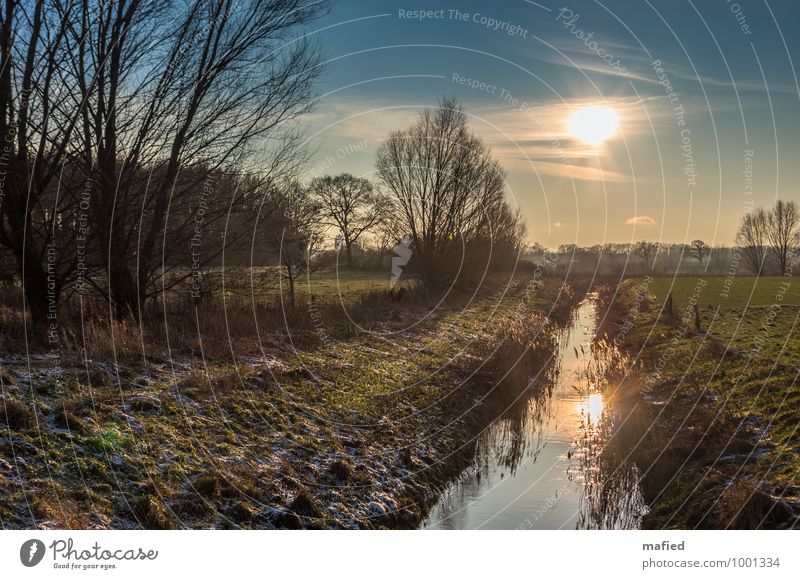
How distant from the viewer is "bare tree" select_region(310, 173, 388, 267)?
42.9m

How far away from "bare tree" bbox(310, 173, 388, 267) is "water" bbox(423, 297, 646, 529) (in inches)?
886

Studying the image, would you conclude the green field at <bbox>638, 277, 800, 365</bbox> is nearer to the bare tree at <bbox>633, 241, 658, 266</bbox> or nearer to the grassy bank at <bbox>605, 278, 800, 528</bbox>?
the grassy bank at <bbox>605, 278, 800, 528</bbox>

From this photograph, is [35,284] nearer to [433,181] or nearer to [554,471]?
[554,471]

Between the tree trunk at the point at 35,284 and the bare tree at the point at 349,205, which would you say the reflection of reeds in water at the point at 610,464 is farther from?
the bare tree at the point at 349,205

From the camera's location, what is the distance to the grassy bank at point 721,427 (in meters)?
11.4

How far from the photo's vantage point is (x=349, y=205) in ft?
149

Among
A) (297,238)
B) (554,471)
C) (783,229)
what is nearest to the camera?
(554,471)

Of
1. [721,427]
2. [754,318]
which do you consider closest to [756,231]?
[754,318]

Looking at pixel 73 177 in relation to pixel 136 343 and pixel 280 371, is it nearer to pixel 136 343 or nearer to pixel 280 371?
pixel 136 343

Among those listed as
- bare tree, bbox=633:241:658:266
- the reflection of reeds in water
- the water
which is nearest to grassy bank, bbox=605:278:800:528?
the reflection of reeds in water

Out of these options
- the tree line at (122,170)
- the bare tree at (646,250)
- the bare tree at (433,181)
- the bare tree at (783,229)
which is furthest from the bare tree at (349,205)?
the bare tree at (646,250)

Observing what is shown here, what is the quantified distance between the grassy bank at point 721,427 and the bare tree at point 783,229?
49.9 m

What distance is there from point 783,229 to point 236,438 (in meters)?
81.0

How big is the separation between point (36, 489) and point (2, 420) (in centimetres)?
186
